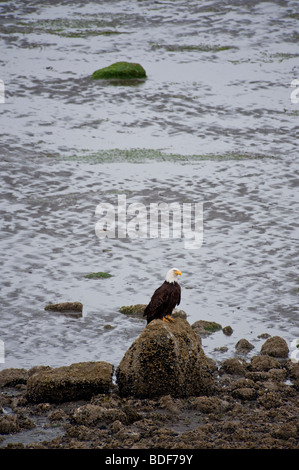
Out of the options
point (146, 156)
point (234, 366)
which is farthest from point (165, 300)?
point (146, 156)

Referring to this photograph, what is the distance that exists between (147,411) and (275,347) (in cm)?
353

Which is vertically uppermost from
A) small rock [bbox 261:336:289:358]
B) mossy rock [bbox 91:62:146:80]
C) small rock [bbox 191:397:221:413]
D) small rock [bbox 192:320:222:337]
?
mossy rock [bbox 91:62:146:80]

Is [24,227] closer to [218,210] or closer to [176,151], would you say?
[218,210]

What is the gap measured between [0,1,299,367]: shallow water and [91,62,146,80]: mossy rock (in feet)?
1.58

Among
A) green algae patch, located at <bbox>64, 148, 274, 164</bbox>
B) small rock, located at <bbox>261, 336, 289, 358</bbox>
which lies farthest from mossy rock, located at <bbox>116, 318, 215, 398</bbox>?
green algae patch, located at <bbox>64, 148, 274, 164</bbox>

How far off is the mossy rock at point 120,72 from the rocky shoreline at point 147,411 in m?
22.2

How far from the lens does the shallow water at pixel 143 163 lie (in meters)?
18.3

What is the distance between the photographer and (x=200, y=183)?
84.2 feet

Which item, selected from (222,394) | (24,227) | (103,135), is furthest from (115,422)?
(103,135)

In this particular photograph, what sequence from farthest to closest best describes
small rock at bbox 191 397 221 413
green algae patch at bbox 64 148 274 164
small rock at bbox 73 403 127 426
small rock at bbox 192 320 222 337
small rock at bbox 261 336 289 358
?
green algae patch at bbox 64 148 274 164 → small rock at bbox 192 320 222 337 → small rock at bbox 261 336 289 358 → small rock at bbox 191 397 221 413 → small rock at bbox 73 403 127 426

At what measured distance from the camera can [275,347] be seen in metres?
16.1

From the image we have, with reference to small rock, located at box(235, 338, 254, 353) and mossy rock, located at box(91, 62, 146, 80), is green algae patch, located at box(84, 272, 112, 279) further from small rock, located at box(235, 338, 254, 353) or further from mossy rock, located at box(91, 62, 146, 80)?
mossy rock, located at box(91, 62, 146, 80)

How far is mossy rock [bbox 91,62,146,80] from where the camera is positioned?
117 feet

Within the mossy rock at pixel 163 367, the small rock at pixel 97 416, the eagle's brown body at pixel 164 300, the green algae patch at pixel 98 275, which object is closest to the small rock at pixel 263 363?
the mossy rock at pixel 163 367
